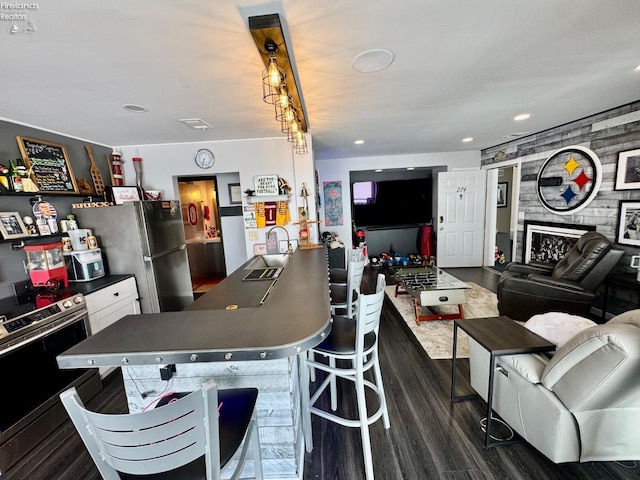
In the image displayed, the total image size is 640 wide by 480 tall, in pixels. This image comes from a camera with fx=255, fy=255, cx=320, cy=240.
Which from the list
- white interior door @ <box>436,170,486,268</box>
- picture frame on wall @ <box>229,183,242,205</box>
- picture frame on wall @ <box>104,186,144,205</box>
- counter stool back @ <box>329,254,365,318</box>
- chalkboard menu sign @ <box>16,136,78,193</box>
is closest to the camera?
counter stool back @ <box>329,254,365,318</box>

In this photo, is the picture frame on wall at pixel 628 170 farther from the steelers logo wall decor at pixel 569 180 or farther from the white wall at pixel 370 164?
the white wall at pixel 370 164

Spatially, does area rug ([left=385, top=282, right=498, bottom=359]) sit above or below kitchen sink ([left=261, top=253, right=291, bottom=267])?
below

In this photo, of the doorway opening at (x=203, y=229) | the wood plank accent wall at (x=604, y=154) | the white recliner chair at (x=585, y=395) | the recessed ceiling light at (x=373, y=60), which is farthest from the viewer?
the doorway opening at (x=203, y=229)

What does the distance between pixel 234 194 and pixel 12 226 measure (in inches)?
110

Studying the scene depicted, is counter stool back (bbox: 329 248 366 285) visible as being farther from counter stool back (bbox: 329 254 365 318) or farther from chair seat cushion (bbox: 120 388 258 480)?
chair seat cushion (bbox: 120 388 258 480)

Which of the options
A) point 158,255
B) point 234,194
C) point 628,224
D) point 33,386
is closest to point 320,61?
point 158,255

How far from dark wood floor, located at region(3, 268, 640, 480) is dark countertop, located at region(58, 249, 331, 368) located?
0.97 m

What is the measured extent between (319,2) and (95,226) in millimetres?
2990

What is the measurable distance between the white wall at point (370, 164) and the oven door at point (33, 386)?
14.2 ft

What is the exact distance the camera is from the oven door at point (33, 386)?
153cm

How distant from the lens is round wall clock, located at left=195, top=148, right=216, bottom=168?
11.4ft

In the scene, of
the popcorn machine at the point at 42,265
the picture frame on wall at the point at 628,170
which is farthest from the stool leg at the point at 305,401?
the picture frame on wall at the point at 628,170

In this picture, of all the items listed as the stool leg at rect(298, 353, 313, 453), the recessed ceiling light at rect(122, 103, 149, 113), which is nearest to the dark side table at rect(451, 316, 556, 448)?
the stool leg at rect(298, 353, 313, 453)

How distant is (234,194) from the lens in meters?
4.65
